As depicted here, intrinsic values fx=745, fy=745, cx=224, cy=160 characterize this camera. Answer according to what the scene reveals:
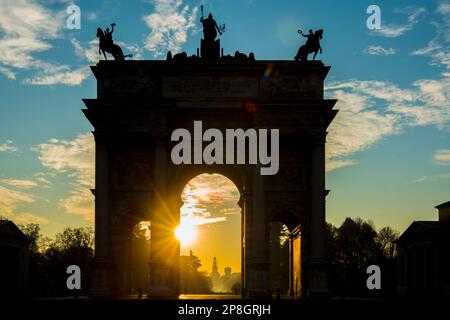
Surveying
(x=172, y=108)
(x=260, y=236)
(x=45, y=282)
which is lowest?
(x=45, y=282)

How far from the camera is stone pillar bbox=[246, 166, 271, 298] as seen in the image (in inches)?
1543

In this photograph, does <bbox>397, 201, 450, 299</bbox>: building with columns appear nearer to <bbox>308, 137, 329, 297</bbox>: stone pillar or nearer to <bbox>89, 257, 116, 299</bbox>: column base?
<bbox>308, 137, 329, 297</bbox>: stone pillar

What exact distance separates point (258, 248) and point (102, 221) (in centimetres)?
865

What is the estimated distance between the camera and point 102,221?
40.8 m

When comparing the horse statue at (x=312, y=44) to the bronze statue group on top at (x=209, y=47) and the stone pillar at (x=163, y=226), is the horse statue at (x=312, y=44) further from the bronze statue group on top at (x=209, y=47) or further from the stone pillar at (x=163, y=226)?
the stone pillar at (x=163, y=226)

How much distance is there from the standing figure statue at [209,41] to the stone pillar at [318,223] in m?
7.71

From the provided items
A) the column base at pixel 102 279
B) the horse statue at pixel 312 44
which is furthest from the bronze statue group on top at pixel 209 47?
the column base at pixel 102 279

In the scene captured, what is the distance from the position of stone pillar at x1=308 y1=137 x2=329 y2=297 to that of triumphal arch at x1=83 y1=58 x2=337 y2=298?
54 millimetres

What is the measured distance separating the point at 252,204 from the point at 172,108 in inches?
270

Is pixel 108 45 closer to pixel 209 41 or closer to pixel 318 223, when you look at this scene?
pixel 209 41
